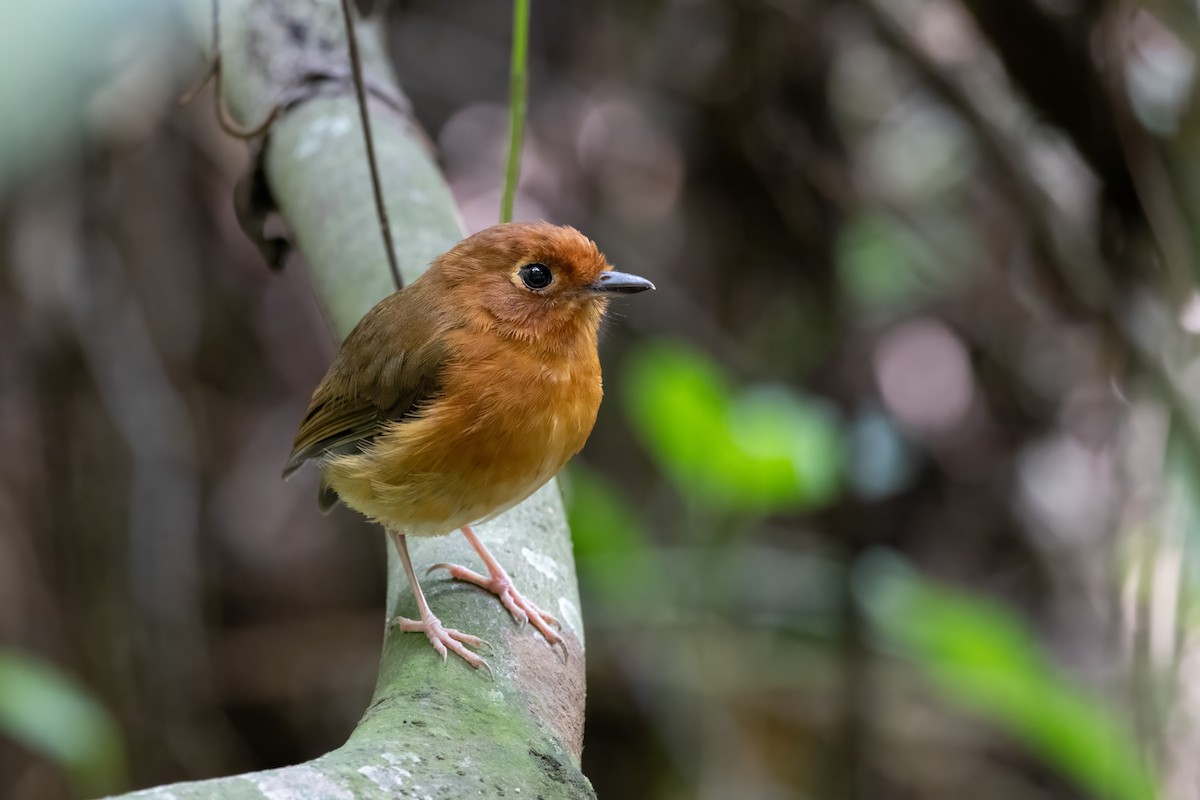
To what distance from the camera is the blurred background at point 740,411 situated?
3.56 metres

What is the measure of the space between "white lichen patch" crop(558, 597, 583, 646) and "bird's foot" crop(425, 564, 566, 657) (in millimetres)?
35

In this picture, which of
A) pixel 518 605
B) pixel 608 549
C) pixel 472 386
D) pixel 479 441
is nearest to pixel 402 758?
pixel 518 605

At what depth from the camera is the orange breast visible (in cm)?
235

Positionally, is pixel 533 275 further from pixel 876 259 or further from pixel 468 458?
pixel 876 259

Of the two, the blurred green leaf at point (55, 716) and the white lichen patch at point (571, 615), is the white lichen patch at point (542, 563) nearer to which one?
the white lichen patch at point (571, 615)

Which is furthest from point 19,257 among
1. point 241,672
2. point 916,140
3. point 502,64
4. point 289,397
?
point 916,140

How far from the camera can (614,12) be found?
5.48 m

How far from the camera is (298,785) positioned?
1267 millimetres

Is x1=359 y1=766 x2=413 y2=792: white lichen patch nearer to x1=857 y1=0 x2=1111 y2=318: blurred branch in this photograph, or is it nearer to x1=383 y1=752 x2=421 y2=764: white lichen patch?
x1=383 y1=752 x2=421 y2=764: white lichen patch

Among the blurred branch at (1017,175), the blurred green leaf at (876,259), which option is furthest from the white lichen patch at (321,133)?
the blurred green leaf at (876,259)

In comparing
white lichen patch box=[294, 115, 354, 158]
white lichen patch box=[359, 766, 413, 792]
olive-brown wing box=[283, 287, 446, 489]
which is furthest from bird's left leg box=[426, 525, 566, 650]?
white lichen patch box=[294, 115, 354, 158]

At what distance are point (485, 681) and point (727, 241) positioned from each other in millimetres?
4042

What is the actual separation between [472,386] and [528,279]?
319mm

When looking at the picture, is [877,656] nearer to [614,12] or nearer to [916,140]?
[916,140]
